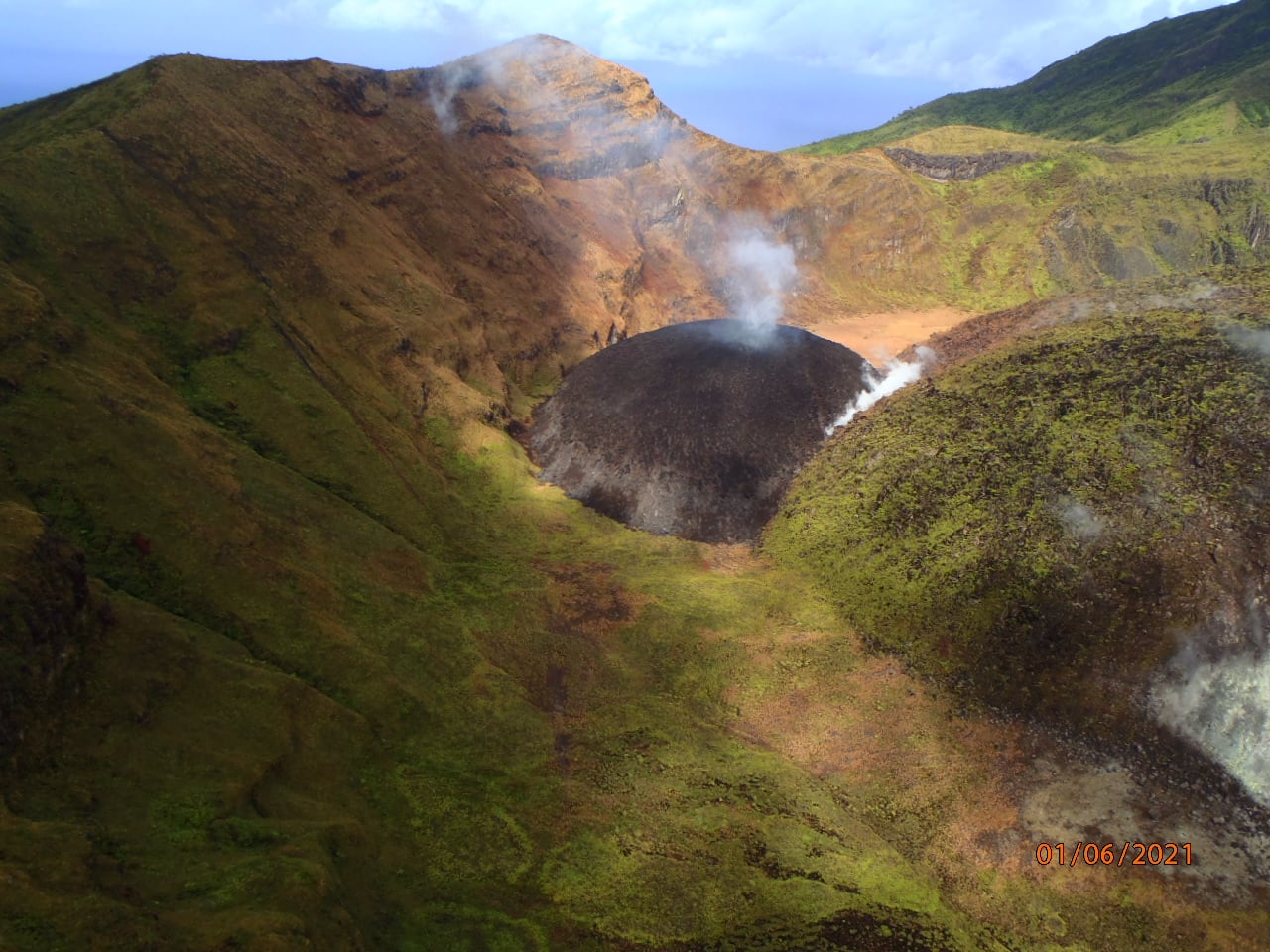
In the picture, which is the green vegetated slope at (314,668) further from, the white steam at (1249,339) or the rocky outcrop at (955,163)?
the rocky outcrop at (955,163)

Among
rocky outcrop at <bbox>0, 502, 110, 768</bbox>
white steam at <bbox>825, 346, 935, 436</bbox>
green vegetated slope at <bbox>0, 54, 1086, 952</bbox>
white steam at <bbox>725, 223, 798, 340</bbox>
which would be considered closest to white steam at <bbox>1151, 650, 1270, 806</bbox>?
green vegetated slope at <bbox>0, 54, 1086, 952</bbox>

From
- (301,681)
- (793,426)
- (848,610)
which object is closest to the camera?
(301,681)

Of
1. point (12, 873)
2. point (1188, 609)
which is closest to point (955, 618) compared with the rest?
point (1188, 609)

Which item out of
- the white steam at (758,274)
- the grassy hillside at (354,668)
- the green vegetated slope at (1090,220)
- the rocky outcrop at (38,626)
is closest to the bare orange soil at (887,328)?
the green vegetated slope at (1090,220)

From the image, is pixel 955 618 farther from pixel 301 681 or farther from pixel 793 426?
pixel 301 681

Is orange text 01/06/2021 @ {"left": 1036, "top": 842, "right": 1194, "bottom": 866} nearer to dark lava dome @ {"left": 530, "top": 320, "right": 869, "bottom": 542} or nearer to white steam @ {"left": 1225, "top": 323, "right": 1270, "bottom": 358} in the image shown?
dark lava dome @ {"left": 530, "top": 320, "right": 869, "bottom": 542}
